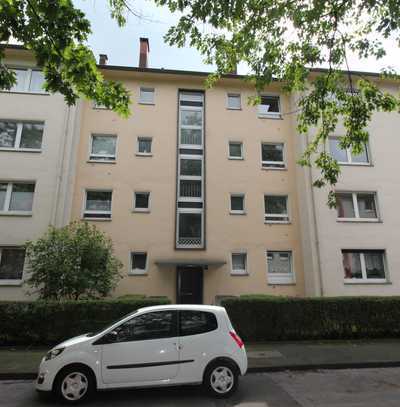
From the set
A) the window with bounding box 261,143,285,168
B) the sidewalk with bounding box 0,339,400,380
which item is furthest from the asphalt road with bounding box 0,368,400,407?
the window with bounding box 261,143,285,168

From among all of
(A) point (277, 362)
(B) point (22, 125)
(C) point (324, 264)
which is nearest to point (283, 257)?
(C) point (324, 264)

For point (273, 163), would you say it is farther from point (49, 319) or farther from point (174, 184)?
point (49, 319)

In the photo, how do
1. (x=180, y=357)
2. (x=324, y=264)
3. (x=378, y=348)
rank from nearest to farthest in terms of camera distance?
(x=180, y=357) → (x=378, y=348) → (x=324, y=264)

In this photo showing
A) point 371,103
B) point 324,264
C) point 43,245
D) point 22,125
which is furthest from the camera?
point 22,125

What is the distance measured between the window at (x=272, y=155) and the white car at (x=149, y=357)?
454 inches

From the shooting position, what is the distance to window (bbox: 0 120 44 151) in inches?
558

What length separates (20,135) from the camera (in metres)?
14.2

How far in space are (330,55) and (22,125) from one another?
13.6m

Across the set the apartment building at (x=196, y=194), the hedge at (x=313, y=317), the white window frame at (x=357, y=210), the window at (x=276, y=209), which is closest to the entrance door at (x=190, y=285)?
the apartment building at (x=196, y=194)

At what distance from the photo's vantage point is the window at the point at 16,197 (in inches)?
530

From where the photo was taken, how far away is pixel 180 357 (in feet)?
17.3

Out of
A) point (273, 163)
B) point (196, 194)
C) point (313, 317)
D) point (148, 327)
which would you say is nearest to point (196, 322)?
point (148, 327)

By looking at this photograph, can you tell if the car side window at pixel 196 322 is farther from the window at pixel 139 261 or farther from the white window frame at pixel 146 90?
the white window frame at pixel 146 90

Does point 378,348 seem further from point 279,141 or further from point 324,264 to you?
point 279,141
